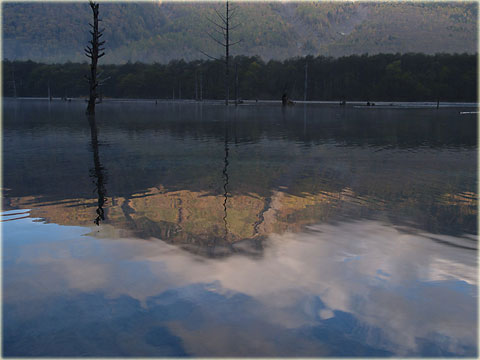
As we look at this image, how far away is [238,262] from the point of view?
17.4 ft

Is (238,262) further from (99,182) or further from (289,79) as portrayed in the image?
(289,79)

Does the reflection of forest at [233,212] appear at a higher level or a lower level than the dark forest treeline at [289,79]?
lower

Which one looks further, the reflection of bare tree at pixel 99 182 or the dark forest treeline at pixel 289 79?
the dark forest treeline at pixel 289 79

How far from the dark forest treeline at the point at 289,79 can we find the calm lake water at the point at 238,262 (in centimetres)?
11692

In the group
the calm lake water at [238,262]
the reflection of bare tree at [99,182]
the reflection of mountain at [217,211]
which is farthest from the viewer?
the reflection of bare tree at [99,182]

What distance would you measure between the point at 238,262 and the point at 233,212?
2342mm

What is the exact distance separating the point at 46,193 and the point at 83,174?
2.14m

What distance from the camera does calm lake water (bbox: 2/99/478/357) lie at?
3717 mm

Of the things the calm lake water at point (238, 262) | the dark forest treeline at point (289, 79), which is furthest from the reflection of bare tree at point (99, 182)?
the dark forest treeline at point (289, 79)

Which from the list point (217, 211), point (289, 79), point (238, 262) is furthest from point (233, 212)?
point (289, 79)

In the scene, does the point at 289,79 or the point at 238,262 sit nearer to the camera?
the point at 238,262

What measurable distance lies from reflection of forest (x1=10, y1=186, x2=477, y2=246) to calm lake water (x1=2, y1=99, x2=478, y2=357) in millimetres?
37

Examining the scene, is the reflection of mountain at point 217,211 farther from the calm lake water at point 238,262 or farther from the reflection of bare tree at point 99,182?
the reflection of bare tree at point 99,182

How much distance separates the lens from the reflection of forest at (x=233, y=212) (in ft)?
21.7
